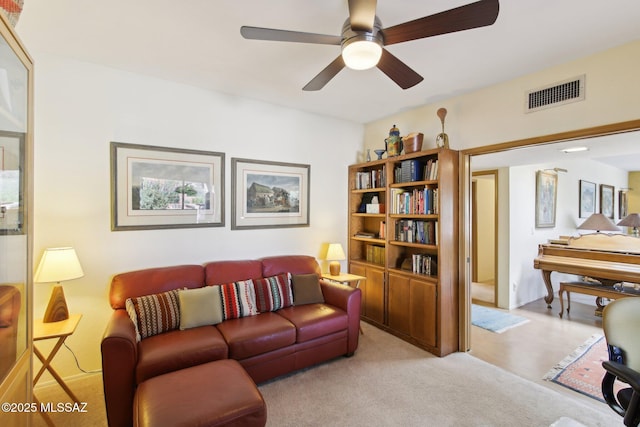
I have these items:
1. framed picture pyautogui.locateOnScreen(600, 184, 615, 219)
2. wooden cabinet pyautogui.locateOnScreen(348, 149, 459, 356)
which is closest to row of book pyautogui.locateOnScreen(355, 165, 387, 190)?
wooden cabinet pyautogui.locateOnScreen(348, 149, 459, 356)

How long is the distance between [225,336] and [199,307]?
0.38 meters

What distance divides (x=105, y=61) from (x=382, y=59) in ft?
7.67

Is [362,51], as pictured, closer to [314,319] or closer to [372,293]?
[314,319]

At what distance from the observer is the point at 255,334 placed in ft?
7.56

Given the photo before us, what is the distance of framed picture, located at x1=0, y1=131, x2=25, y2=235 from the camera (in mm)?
1218

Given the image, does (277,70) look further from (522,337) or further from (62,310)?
(522,337)

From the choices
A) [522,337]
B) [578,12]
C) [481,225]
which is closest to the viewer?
[578,12]

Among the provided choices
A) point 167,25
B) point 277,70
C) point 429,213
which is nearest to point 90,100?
point 167,25

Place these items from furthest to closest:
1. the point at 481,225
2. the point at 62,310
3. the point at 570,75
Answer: the point at 481,225 → the point at 570,75 → the point at 62,310

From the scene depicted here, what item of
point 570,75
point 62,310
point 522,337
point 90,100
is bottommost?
point 522,337

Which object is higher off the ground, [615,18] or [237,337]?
[615,18]

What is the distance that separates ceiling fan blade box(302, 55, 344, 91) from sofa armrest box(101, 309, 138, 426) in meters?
2.16

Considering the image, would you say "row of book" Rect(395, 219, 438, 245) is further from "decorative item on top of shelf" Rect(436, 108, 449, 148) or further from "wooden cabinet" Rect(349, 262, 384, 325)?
"decorative item on top of shelf" Rect(436, 108, 449, 148)

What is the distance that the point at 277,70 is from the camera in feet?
8.59
